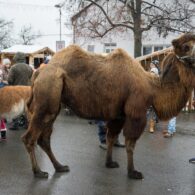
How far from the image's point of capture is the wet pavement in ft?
18.4

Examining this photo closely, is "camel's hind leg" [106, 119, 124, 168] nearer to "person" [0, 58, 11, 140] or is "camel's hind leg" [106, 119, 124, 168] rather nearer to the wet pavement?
the wet pavement

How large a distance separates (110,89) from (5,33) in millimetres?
47759

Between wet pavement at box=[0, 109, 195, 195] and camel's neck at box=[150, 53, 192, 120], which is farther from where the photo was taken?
camel's neck at box=[150, 53, 192, 120]

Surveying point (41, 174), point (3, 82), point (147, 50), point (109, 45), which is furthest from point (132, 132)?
point (109, 45)

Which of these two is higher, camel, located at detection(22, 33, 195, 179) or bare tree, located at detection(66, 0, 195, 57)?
bare tree, located at detection(66, 0, 195, 57)

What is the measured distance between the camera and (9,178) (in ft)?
19.9

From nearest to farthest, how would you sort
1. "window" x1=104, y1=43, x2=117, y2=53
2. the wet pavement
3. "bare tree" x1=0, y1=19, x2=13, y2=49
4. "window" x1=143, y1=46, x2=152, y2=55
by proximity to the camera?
the wet pavement
"window" x1=143, y1=46, x2=152, y2=55
"window" x1=104, y1=43, x2=117, y2=53
"bare tree" x1=0, y1=19, x2=13, y2=49

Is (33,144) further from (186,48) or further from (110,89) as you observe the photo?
(186,48)

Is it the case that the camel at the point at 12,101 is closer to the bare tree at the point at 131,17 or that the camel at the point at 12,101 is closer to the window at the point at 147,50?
the bare tree at the point at 131,17

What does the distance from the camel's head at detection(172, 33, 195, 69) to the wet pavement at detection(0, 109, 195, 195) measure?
5.96 ft

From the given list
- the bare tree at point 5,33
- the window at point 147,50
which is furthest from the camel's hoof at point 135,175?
the bare tree at point 5,33

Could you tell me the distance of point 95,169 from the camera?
664 cm

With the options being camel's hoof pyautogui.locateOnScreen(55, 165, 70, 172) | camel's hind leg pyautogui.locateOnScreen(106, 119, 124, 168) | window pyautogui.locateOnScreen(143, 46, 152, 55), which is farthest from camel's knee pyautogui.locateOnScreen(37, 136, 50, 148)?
window pyautogui.locateOnScreen(143, 46, 152, 55)

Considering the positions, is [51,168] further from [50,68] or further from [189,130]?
[189,130]
